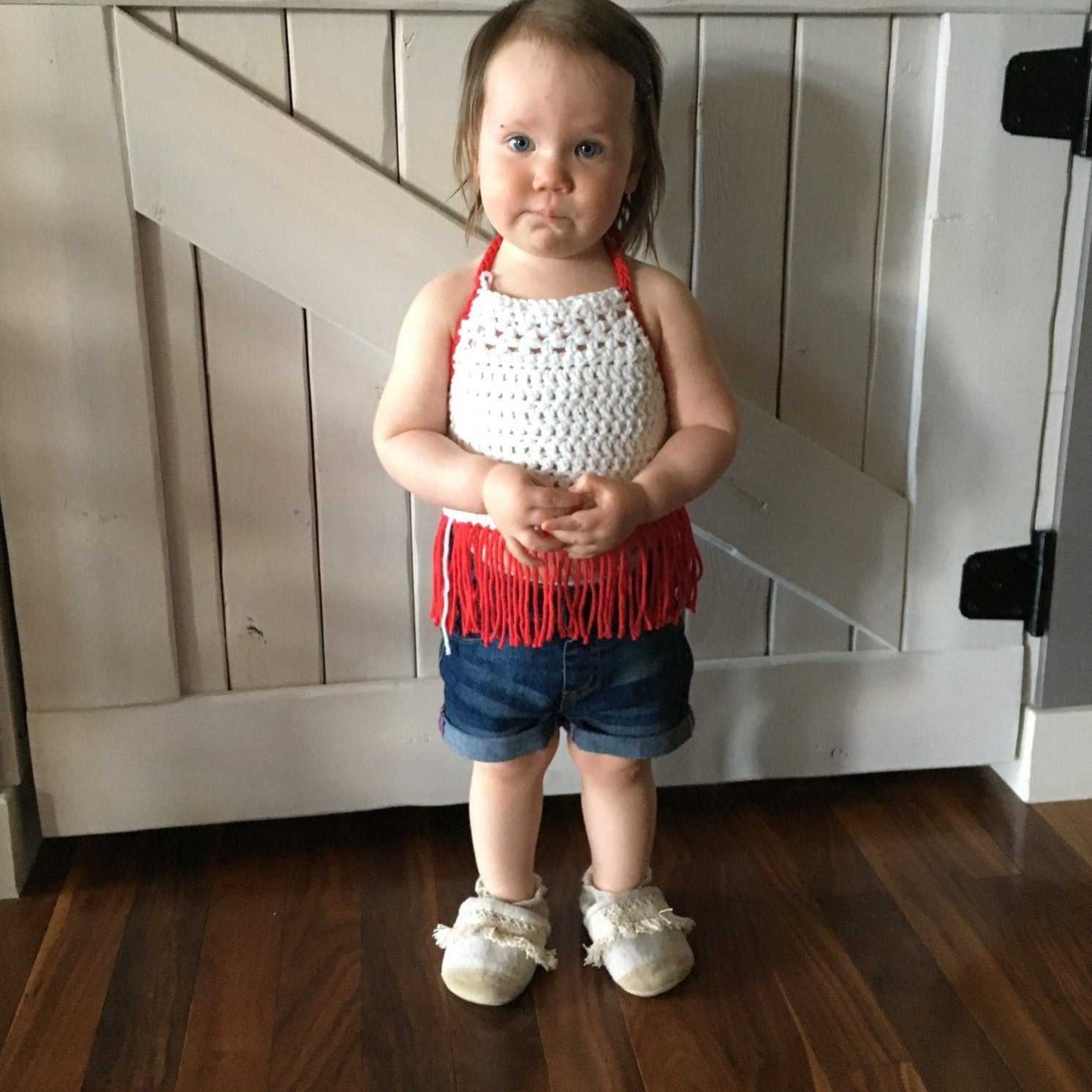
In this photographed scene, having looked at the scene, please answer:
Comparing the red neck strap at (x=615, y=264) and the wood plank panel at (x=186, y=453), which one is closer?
the red neck strap at (x=615, y=264)

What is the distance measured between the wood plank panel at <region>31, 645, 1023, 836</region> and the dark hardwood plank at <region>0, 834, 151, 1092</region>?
0.18 ft

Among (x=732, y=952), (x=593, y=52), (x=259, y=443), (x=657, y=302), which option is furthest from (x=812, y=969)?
(x=593, y=52)

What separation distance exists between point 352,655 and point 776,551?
1.64 feet

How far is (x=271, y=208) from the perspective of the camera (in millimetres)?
1211

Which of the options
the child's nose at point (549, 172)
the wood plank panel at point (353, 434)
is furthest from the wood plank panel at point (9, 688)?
the child's nose at point (549, 172)

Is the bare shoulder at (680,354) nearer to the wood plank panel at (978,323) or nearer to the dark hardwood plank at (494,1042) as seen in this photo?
the wood plank panel at (978,323)

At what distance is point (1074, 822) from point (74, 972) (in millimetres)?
1149

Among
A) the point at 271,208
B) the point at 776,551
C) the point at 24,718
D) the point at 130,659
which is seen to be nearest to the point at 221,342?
the point at 271,208

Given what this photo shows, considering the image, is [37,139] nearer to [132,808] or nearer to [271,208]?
[271,208]

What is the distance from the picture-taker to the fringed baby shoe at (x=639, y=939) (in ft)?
3.89

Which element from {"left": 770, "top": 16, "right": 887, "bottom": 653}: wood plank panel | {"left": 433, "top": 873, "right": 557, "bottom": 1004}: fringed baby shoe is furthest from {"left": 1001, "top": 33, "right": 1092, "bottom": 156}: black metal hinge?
{"left": 433, "top": 873, "right": 557, "bottom": 1004}: fringed baby shoe

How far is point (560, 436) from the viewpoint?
105 cm

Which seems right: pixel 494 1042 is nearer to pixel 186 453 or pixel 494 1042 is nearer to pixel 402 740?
pixel 402 740

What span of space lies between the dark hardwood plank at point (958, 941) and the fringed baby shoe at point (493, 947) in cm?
40
